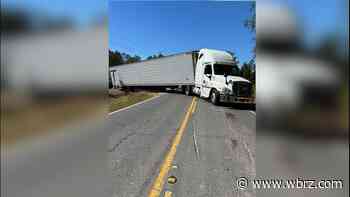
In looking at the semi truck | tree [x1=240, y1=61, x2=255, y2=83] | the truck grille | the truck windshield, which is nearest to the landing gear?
the semi truck

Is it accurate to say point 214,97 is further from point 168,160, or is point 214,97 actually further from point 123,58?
point 123,58

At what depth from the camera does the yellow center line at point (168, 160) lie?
82.5 inches

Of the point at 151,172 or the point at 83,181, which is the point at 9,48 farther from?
the point at 151,172

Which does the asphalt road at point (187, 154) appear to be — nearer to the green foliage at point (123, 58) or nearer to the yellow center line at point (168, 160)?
the yellow center line at point (168, 160)

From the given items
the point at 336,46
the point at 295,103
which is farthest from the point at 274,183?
the point at 336,46

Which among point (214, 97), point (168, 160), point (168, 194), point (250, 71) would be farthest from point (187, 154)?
point (250, 71)

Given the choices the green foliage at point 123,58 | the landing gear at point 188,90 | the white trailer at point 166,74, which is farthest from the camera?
the landing gear at point 188,90

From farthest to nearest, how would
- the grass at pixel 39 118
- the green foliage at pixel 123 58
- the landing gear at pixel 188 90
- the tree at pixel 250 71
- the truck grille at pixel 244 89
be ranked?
the landing gear at pixel 188 90 < the green foliage at pixel 123 58 < the truck grille at pixel 244 89 < the tree at pixel 250 71 < the grass at pixel 39 118

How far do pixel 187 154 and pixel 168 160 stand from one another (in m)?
0.22

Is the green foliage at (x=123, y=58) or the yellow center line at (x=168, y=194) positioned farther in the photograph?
the yellow center line at (x=168, y=194)

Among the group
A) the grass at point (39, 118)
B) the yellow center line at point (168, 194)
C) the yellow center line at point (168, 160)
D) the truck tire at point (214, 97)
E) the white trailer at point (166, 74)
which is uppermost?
the white trailer at point (166, 74)

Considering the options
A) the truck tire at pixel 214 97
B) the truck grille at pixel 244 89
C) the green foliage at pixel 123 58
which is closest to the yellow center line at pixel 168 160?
the truck tire at pixel 214 97

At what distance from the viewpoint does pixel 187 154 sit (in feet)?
7.99

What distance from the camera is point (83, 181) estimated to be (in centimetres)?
121
